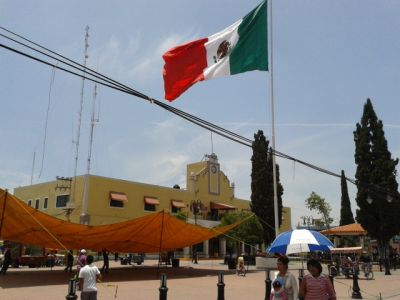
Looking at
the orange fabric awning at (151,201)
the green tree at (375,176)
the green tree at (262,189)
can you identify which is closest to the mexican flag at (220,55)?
the green tree at (375,176)

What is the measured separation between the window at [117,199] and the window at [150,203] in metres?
2.88

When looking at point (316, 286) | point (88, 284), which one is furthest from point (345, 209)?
point (316, 286)

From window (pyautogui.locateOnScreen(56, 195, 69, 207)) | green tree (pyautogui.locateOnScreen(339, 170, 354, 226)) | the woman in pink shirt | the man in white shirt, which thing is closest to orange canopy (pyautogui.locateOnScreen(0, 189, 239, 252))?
the man in white shirt

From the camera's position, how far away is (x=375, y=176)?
3744 centimetres

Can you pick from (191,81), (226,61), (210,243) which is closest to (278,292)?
(191,81)

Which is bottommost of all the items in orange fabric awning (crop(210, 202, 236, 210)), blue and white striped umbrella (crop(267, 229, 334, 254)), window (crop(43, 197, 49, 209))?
blue and white striped umbrella (crop(267, 229, 334, 254))

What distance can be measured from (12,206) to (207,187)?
128 feet

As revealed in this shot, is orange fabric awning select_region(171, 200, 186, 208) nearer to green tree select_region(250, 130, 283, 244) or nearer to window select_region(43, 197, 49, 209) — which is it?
green tree select_region(250, 130, 283, 244)

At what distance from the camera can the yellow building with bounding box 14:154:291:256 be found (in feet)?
142

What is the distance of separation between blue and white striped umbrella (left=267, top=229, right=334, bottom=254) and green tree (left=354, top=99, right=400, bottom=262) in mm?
26594

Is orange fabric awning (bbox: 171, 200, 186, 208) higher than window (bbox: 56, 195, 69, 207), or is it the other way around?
orange fabric awning (bbox: 171, 200, 186, 208)

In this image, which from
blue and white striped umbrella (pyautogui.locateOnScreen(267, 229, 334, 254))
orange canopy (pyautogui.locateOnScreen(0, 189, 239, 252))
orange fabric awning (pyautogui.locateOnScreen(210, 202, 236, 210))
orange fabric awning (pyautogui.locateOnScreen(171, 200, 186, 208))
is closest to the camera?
blue and white striped umbrella (pyautogui.locateOnScreen(267, 229, 334, 254))

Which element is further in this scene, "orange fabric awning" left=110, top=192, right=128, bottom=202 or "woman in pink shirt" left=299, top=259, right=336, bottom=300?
"orange fabric awning" left=110, top=192, right=128, bottom=202

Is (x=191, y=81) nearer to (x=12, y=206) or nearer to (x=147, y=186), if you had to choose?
(x=12, y=206)
